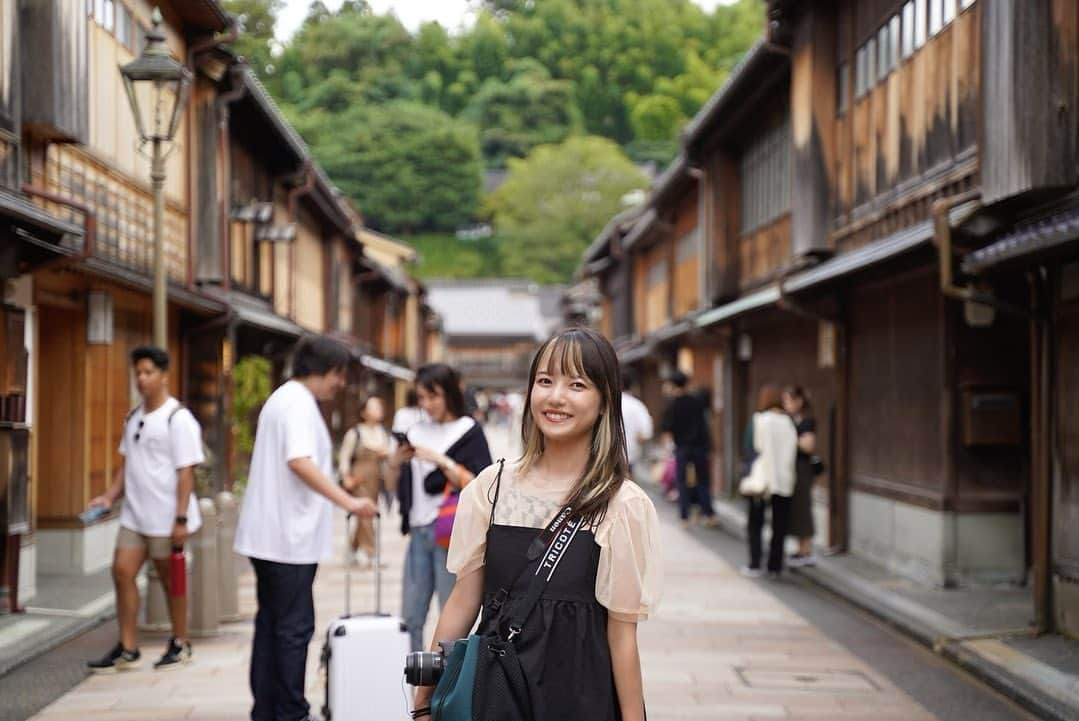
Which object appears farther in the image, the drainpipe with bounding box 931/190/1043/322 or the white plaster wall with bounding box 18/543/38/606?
the white plaster wall with bounding box 18/543/38/606

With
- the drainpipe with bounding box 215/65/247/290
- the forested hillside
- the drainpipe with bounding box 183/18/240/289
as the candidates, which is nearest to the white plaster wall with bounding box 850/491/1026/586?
the drainpipe with bounding box 183/18/240/289

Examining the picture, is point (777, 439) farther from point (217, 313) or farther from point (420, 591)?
point (217, 313)

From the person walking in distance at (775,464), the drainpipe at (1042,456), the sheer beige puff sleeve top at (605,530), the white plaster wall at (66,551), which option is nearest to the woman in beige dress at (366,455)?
the white plaster wall at (66,551)

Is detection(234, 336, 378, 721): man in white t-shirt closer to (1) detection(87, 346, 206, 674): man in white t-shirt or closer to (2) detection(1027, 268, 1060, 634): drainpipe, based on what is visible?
(1) detection(87, 346, 206, 674): man in white t-shirt

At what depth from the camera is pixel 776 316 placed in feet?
62.6

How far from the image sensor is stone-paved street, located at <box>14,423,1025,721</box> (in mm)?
7125

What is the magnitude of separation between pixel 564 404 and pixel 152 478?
16.0 feet

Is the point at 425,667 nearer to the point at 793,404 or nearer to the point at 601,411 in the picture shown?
the point at 601,411

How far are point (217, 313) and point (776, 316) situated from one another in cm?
783

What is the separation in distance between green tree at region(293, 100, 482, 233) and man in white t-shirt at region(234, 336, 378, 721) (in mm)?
63376

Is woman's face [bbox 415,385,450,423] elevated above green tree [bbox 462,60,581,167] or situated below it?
below

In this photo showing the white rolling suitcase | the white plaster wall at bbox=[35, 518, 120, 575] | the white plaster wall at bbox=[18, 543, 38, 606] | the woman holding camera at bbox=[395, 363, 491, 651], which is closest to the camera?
the white rolling suitcase

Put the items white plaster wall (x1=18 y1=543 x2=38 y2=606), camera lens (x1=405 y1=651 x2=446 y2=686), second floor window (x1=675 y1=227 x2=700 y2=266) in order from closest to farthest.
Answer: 1. camera lens (x1=405 y1=651 x2=446 y2=686)
2. white plaster wall (x1=18 y1=543 x2=38 y2=606)
3. second floor window (x1=675 y1=227 x2=700 y2=266)

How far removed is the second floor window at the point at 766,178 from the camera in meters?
18.4
